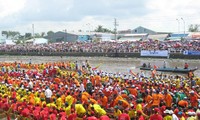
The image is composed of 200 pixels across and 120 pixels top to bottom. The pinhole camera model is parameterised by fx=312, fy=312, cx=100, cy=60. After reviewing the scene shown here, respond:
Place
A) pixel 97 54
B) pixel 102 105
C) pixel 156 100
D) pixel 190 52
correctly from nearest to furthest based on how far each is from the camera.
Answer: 1. pixel 156 100
2. pixel 102 105
3. pixel 190 52
4. pixel 97 54

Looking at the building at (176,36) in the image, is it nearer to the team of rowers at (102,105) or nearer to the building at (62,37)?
the building at (62,37)

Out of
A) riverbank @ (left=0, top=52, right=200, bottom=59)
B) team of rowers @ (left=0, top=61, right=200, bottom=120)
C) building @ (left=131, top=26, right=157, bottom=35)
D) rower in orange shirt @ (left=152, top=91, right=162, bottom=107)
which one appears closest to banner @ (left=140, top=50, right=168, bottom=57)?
riverbank @ (left=0, top=52, right=200, bottom=59)

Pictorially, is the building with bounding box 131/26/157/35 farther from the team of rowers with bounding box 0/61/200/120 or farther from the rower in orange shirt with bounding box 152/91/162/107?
the rower in orange shirt with bounding box 152/91/162/107

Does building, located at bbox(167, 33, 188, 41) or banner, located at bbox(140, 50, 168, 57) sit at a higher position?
building, located at bbox(167, 33, 188, 41)

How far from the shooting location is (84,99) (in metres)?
11.3

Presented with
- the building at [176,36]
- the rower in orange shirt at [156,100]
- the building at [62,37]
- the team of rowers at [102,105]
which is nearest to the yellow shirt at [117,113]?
the team of rowers at [102,105]

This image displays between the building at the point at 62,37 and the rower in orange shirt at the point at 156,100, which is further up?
the building at the point at 62,37

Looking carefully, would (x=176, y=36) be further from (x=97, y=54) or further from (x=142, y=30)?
(x=142, y=30)

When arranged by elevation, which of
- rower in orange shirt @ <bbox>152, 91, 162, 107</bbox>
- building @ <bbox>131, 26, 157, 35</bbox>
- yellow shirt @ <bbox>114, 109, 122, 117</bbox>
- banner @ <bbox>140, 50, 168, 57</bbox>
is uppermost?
building @ <bbox>131, 26, 157, 35</bbox>

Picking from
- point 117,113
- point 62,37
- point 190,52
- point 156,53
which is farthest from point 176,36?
point 117,113

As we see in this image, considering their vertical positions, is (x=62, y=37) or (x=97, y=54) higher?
(x=62, y=37)

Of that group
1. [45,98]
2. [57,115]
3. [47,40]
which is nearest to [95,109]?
[57,115]

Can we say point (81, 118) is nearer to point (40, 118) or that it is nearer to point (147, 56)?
point (40, 118)

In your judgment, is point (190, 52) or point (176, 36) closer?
point (190, 52)
